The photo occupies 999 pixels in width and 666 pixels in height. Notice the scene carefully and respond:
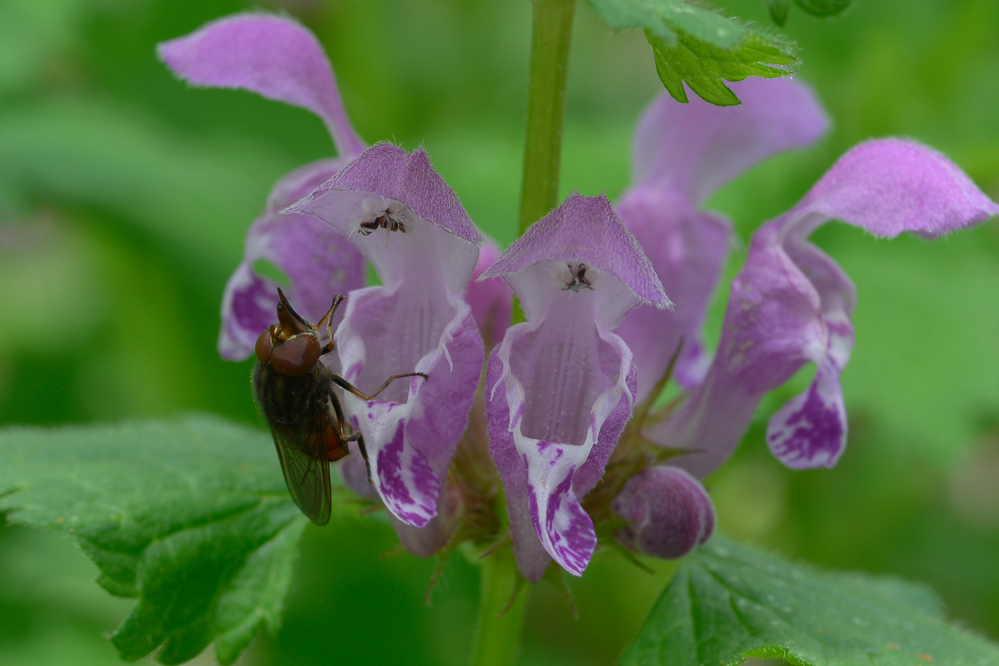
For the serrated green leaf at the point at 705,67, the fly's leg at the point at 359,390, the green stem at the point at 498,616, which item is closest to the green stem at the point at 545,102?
the serrated green leaf at the point at 705,67

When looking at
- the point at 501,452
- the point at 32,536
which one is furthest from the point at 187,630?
the point at 32,536

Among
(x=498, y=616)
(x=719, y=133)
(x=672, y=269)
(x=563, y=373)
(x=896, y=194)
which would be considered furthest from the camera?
(x=719, y=133)

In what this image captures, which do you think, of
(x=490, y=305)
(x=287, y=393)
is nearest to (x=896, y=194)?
(x=490, y=305)

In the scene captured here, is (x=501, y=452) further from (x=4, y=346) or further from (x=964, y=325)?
(x=4, y=346)

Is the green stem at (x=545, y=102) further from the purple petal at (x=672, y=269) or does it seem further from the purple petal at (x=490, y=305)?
the purple petal at (x=672, y=269)

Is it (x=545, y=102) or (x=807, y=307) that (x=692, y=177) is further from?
(x=545, y=102)
